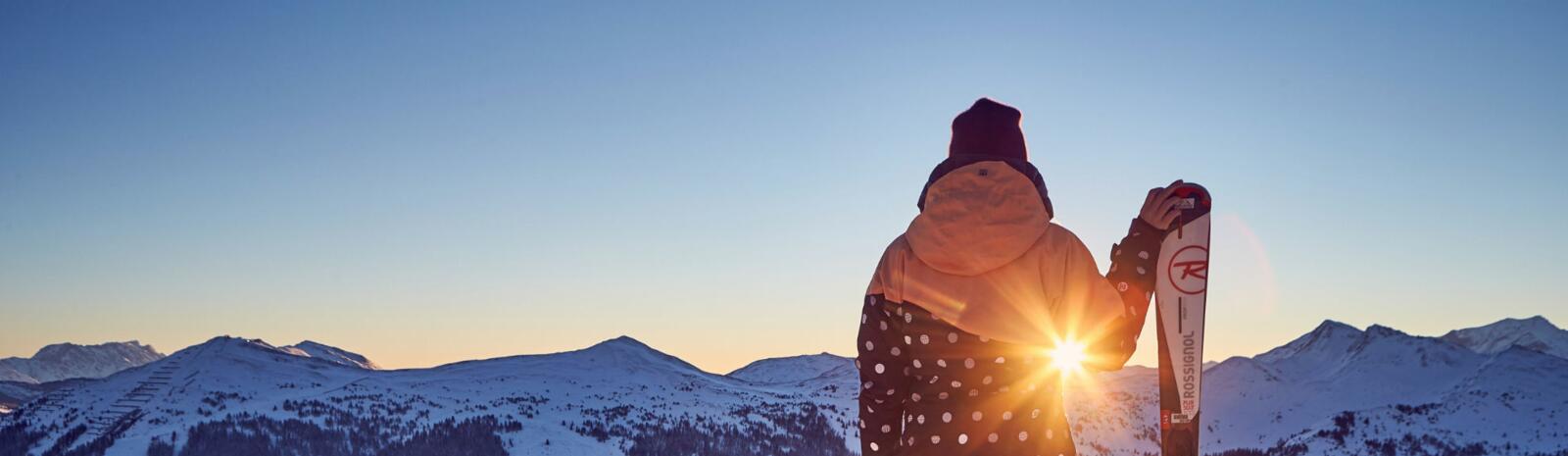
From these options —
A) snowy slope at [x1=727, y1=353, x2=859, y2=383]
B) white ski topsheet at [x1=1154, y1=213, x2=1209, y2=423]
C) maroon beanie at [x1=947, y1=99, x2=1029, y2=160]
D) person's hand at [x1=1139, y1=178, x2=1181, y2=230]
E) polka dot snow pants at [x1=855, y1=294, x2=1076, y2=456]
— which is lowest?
polka dot snow pants at [x1=855, y1=294, x2=1076, y2=456]

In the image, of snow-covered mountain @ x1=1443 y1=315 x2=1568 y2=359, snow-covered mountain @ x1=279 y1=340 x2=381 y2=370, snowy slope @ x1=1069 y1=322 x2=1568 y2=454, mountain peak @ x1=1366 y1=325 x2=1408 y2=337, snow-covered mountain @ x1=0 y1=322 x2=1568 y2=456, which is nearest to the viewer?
snow-covered mountain @ x1=0 y1=322 x2=1568 y2=456

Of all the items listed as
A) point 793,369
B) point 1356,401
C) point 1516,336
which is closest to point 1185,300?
point 1356,401

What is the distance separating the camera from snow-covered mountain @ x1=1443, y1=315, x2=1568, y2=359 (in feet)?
319

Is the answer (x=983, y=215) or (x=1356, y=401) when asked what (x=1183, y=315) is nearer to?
(x=983, y=215)

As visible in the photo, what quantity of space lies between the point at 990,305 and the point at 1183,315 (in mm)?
1311

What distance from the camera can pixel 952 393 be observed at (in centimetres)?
496

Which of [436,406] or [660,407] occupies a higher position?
[660,407]

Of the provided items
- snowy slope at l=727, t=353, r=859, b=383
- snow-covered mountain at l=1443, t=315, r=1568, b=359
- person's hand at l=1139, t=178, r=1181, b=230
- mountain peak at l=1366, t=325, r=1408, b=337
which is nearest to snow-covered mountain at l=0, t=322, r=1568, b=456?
mountain peak at l=1366, t=325, r=1408, b=337

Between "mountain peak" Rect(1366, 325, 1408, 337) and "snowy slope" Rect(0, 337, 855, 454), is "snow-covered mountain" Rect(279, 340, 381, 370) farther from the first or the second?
"mountain peak" Rect(1366, 325, 1408, 337)

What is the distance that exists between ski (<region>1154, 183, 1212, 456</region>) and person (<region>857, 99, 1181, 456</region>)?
134mm

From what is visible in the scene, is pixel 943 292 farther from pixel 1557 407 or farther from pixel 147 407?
pixel 1557 407

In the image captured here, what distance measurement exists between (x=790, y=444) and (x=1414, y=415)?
3342 cm

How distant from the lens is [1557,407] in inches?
1932

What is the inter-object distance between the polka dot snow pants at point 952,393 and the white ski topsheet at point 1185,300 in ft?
2.78
